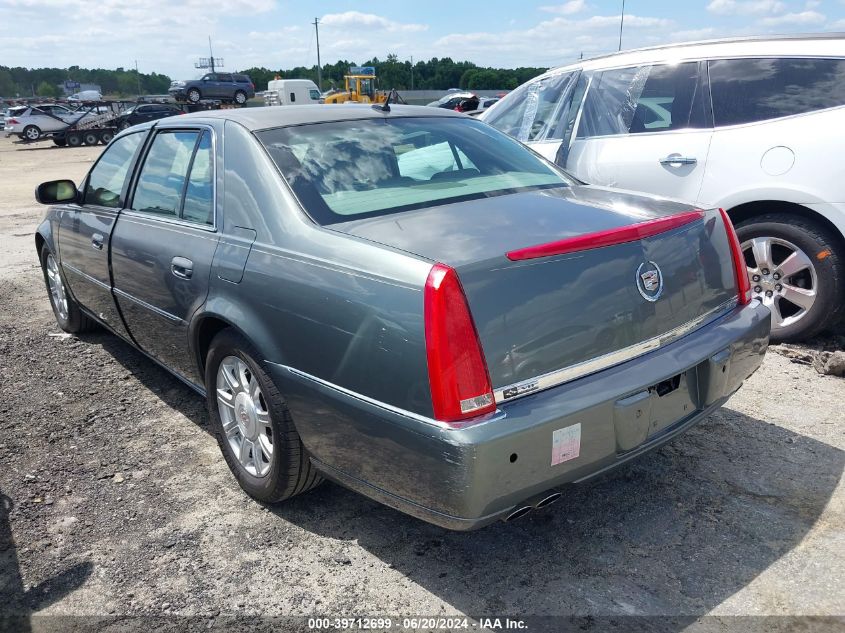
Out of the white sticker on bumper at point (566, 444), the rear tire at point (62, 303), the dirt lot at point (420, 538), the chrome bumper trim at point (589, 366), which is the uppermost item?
the chrome bumper trim at point (589, 366)

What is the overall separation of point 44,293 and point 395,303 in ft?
19.8

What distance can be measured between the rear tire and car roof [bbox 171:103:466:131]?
223 cm

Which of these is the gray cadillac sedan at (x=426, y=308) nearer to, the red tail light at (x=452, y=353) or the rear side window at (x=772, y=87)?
the red tail light at (x=452, y=353)

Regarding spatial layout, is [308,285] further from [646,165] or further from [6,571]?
[646,165]

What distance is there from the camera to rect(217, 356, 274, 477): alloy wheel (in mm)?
2912

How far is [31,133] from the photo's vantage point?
108ft

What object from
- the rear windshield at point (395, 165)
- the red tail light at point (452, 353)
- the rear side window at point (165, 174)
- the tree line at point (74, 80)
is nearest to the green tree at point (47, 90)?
the tree line at point (74, 80)

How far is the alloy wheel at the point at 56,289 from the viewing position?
5391 millimetres

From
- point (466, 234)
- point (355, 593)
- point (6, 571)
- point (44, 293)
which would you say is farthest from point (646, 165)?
point (44, 293)

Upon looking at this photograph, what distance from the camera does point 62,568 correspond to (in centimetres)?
274

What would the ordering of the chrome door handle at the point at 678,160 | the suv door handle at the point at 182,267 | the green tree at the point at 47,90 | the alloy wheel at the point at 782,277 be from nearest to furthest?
the suv door handle at the point at 182,267
the alloy wheel at the point at 782,277
the chrome door handle at the point at 678,160
the green tree at the point at 47,90

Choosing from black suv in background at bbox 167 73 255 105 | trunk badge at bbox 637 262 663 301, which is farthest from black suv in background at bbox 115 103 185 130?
trunk badge at bbox 637 262 663 301

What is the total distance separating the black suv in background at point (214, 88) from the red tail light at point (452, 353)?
42.9 metres

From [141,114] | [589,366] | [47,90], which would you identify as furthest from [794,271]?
[47,90]
